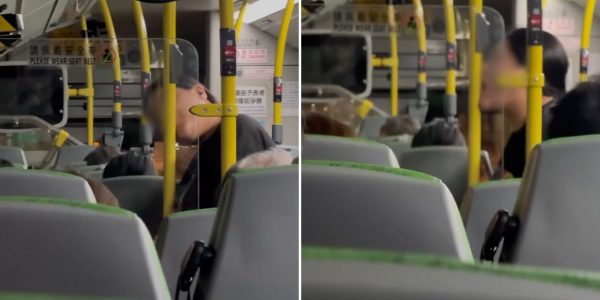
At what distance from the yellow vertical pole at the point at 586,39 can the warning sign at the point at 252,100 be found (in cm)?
72

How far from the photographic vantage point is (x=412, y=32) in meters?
1.74

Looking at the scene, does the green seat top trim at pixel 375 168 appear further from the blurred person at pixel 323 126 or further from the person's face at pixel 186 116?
the person's face at pixel 186 116

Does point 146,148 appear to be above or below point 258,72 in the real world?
below

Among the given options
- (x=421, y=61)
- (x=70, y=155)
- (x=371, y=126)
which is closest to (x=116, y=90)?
(x=70, y=155)

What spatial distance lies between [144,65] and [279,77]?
0.96 ft

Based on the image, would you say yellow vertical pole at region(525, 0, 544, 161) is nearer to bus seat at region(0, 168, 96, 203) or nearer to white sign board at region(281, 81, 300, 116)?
white sign board at region(281, 81, 300, 116)

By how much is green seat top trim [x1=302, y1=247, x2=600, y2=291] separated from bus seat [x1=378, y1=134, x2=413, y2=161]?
0.23 m

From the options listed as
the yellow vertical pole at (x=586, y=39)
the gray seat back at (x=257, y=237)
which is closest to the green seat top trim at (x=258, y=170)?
the gray seat back at (x=257, y=237)

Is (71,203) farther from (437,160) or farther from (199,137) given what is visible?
(437,160)

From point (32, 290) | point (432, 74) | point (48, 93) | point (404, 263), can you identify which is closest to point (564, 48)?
point (432, 74)

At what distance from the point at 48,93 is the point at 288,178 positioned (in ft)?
1.75

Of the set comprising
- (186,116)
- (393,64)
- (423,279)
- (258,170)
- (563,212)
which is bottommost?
(423,279)

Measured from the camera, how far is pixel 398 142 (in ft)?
5.84

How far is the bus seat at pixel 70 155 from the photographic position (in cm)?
158
